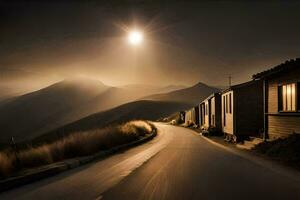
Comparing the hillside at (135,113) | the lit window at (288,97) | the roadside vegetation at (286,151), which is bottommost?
the hillside at (135,113)

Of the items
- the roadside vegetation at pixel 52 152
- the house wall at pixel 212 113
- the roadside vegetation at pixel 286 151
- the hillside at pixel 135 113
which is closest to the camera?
the roadside vegetation at pixel 52 152

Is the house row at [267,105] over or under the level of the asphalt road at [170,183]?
over

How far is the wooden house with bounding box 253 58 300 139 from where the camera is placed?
15.2m

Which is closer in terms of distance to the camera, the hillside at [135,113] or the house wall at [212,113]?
the house wall at [212,113]

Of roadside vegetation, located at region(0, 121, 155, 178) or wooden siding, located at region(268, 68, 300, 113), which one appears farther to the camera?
wooden siding, located at region(268, 68, 300, 113)

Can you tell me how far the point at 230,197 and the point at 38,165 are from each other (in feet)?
23.7

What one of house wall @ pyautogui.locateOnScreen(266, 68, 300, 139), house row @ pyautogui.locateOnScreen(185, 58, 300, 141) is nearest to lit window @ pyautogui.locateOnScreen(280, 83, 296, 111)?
house row @ pyautogui.locateOnScreen(185, 58, 300, 141)

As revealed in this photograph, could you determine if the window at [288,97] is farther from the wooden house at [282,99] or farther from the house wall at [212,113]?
the house wall at [212,113]

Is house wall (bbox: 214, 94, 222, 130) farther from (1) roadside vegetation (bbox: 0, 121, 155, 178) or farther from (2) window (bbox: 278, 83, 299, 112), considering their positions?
(1) roadside vegetation (bbox: 0, 121, 155, 178)

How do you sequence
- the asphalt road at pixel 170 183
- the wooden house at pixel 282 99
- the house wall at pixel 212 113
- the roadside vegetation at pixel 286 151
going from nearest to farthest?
the asphalt road at pixel 170 183 → the roadside vegetation at pixel 286 151 → the wooden house at pixel 282 99 → the house wall at pixel 212 113

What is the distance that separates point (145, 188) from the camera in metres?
7.35

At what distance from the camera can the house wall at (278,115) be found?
1537 centimetres

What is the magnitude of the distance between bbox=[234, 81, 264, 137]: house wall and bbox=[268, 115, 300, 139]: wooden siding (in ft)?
17.8

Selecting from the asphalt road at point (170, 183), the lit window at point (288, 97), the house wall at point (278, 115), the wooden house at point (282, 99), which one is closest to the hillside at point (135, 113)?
the wooden house at point (282, 99)
